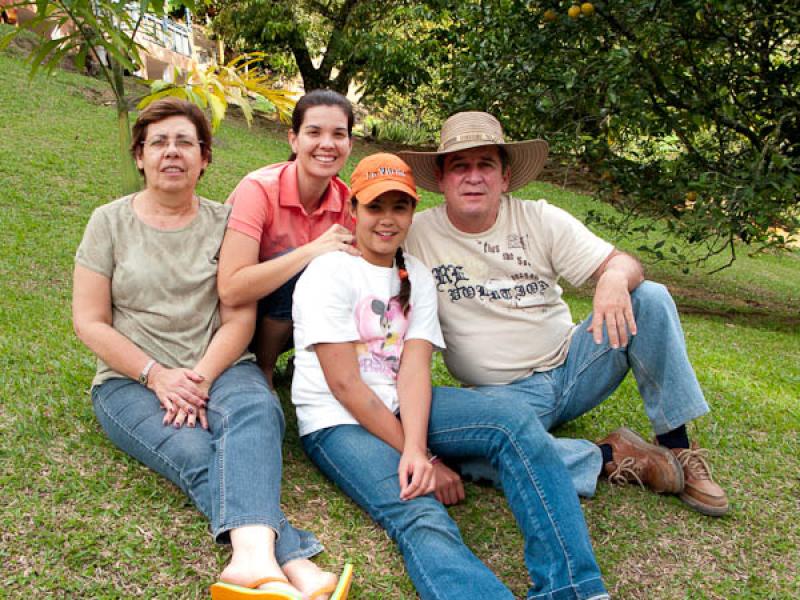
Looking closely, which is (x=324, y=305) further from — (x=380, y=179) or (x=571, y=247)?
(x=571, y=247)

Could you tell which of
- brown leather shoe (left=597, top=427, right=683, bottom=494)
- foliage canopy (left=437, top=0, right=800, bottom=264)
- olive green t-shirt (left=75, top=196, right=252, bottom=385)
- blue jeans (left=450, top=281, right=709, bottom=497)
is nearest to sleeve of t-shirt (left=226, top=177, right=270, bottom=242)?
olive green t-shirt (left=75, top=196, right=252, bottom=385)

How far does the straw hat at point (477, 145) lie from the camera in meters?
3.08

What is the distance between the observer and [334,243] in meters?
2.94

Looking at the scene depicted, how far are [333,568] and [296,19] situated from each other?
12.5 meters

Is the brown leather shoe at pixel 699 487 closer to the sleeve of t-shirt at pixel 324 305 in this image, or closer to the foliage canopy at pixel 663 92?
the sleeve of t-shirt at pixel 324 305

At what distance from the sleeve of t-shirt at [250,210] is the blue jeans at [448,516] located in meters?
0.85

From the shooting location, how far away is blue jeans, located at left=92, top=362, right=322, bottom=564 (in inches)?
93.5

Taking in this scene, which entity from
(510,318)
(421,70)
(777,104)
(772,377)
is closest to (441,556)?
(510,318)

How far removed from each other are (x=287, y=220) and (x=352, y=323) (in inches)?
28.0

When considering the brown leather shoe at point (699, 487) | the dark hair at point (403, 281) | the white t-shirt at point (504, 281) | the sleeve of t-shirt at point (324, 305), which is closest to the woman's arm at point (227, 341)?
the sleeve of t-shirt at point (324, 305)

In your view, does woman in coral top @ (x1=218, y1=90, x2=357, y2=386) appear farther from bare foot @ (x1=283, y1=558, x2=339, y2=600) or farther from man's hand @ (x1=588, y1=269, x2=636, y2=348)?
bare foot @ (x1=283, y1=558, x2=339, y2=600)

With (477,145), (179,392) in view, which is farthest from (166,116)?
(477,145)

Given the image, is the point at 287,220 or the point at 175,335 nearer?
the point at 175,335

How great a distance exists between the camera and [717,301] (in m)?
8.72
